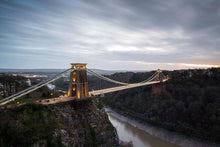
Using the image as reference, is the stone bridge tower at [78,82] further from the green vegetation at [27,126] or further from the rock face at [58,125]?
the green vegetation at [27,126]

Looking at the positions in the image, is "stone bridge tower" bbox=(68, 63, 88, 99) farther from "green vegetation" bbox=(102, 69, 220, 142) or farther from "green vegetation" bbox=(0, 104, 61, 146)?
"green vegetation" bbox=(102, 69, 220, 142)

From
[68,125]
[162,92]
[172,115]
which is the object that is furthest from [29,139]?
[162,92]

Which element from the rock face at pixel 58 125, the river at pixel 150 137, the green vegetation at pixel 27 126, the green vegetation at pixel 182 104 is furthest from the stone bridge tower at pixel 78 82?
the green vegetation at pixel 182 104

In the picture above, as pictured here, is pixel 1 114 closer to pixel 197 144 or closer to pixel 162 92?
pixel 197 144

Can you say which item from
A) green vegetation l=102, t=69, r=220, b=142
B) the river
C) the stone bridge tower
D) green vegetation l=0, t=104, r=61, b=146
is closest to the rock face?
green vegetation l=0, t=104, r=61, b=146

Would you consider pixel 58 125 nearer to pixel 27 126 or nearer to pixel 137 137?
pixel 27 126
